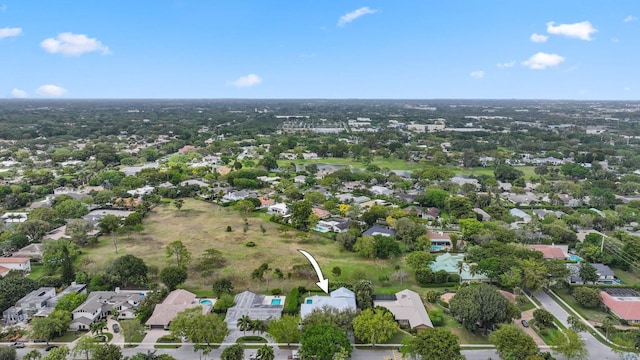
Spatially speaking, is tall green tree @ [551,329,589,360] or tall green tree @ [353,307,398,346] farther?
tall green tree @ [353,307,398,346]

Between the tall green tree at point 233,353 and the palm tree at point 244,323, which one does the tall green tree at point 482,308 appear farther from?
the tall green tree at point 233,353

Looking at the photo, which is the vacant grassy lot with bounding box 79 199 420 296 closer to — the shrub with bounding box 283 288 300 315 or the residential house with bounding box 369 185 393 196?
the shrub with bounding box 283 288 300 315

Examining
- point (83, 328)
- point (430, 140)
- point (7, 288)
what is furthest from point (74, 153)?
point (430, 140)

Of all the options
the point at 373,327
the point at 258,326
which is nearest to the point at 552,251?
the point at 373,327

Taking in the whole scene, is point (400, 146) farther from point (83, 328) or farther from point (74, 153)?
point (83, 328)

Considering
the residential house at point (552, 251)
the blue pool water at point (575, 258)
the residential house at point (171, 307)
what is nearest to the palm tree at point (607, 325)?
the residential house at point (552, 251)

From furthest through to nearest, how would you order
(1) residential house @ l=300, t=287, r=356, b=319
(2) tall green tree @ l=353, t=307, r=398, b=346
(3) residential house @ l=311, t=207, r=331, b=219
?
(3) residential house @ l=311, t=207, r=331, b=219
(1) residential house @ l=300, t=287, r=356, b=319
(2) tall green tree @ l=353, t=307, r=398, b=346

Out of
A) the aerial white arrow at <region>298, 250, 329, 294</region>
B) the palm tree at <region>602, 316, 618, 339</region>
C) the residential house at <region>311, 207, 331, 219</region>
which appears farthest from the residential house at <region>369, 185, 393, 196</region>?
the palm tree at <region>602, 316, 618, 339</region>
